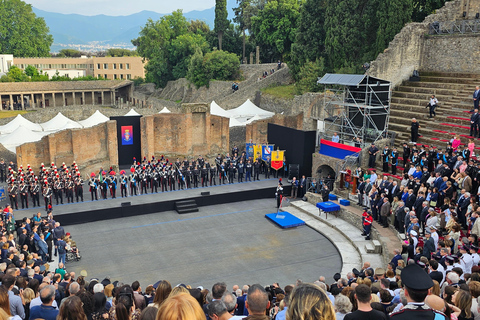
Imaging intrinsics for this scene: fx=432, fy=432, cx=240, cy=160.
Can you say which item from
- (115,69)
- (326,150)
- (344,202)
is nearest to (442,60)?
(326,150)

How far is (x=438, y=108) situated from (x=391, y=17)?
26.6 feet

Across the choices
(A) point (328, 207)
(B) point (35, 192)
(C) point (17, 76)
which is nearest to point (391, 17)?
(A) point (328, 207)

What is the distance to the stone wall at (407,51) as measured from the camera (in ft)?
76.1

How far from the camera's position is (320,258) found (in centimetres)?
1475

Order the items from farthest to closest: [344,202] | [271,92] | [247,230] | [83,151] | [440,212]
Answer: [271,92] < [83,151] < [344,202] < [247,230] < [440,212]

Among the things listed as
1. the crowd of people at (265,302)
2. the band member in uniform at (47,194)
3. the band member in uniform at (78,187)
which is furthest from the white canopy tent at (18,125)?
the crowd of people at (265,302)

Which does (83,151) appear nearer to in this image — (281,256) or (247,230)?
(247,230)

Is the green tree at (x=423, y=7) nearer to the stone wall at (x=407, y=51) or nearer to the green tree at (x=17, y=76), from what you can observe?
the stone wall at (x=407, y=51)

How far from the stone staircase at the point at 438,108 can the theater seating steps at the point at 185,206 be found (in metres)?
9.30

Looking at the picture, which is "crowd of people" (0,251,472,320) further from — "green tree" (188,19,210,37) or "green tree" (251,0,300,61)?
"green tree" (188,19,210,37)

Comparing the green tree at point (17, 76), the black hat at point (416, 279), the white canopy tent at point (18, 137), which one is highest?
the green tree at point (17, 76)

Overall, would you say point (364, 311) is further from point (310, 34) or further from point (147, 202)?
point (310, 34)

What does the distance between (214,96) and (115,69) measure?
103 feet

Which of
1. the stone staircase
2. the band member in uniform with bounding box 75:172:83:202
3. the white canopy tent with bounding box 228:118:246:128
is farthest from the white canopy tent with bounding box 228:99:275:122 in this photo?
the band member in uniform with bounding box 75:172:83:202
